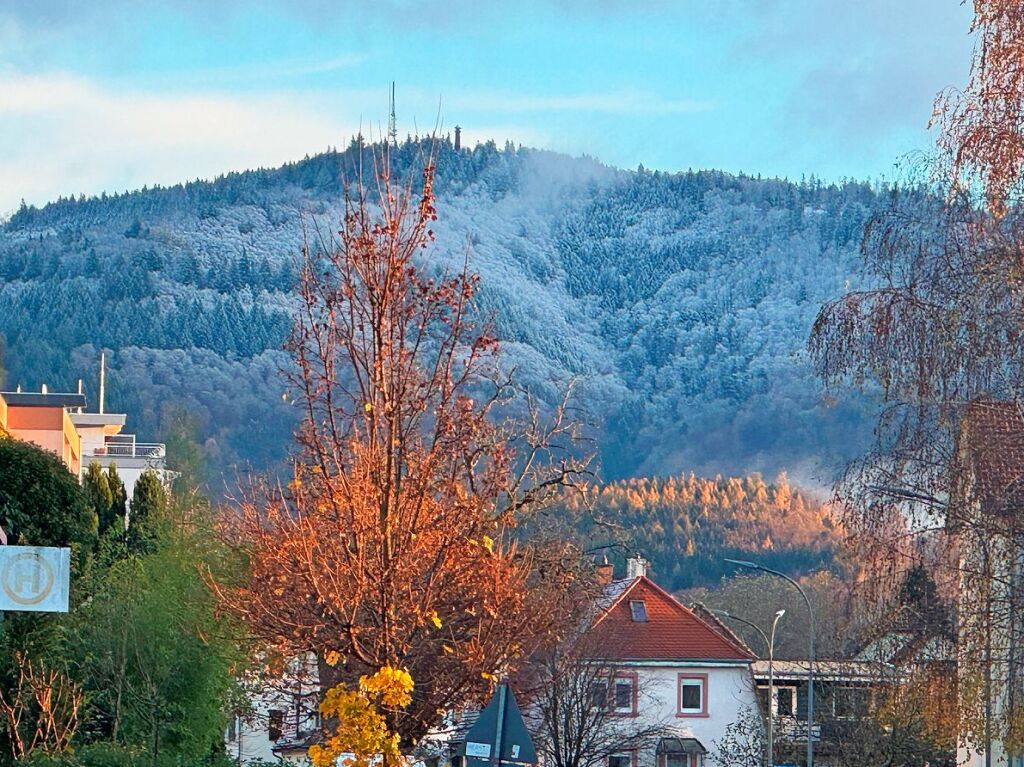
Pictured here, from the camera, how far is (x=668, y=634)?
67.4 metres

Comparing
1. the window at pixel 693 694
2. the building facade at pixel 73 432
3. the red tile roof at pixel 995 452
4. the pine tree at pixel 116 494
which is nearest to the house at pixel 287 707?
the building facade at pixel 73 432

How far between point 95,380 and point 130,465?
228 ft

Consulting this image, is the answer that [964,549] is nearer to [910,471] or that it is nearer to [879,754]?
[910,471]

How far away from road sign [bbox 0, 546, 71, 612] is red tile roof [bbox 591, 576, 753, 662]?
42410mm

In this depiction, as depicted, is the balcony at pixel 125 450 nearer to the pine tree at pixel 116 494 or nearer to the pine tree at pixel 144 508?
the pine tree at pixel 116 494

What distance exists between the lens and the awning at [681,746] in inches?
2483

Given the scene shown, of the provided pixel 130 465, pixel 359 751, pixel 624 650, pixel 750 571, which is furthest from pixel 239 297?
pixel 359 751

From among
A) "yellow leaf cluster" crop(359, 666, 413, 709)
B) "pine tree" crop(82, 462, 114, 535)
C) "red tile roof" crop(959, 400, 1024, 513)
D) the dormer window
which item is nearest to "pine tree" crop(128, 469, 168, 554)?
"pine tree" crop(82, 462, 114, 535)

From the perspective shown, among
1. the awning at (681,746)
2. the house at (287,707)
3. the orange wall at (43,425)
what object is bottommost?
the awning at (681,746)

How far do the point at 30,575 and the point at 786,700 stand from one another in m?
52.3

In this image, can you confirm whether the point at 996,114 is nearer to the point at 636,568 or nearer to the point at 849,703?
the point at 849,703

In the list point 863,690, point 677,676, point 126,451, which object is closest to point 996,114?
point 863,690

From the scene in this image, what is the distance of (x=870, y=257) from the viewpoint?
19125 millimetres

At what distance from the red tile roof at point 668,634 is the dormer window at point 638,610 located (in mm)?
127
